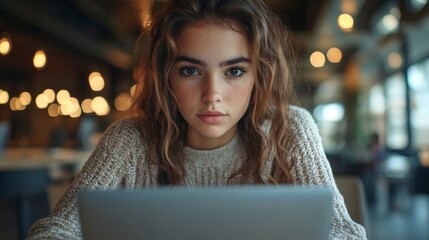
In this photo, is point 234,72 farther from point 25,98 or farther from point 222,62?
point 25,98

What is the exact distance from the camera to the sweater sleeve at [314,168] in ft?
3.84

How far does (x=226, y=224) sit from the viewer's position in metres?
0.66

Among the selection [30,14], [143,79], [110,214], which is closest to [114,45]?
→ [30,14]

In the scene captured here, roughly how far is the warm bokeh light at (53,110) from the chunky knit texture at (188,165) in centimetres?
1652

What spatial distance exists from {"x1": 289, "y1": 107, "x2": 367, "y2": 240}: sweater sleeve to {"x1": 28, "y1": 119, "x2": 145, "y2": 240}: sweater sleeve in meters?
0.47

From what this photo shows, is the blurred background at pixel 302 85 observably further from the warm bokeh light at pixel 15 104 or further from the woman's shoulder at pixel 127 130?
the woman's shoulder at pixel 127 130

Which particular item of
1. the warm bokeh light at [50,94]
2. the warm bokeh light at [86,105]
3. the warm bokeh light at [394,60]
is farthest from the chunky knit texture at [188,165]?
the warm bokeh light at [86,105]

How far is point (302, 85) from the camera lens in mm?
1738

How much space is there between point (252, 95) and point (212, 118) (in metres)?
0.23

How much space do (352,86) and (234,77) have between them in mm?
16347

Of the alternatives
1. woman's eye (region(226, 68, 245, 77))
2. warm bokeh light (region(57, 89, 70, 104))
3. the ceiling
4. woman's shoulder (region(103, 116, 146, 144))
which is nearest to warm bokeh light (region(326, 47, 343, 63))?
the ceiling

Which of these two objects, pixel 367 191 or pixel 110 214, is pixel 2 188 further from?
pixel 367 191

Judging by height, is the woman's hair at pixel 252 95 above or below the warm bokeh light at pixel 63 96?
below

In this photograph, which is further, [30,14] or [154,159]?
[30,14]
